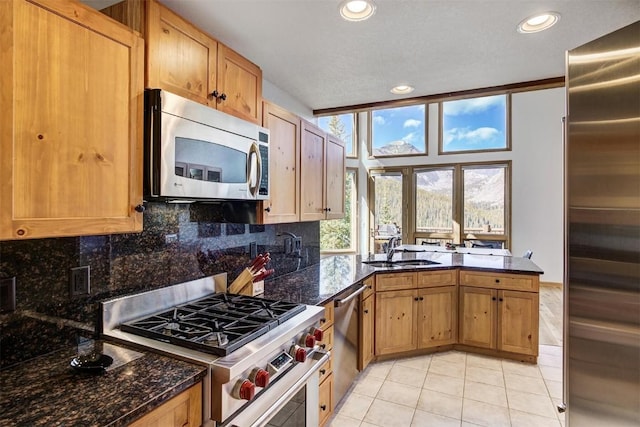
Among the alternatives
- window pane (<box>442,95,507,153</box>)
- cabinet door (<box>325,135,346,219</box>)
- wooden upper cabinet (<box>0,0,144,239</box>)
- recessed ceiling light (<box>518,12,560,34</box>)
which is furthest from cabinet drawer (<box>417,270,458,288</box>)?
window pane (<box>442,95,507,153</box>)

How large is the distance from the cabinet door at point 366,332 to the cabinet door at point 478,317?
3.17ft

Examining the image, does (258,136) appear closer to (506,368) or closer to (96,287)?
(96,287)

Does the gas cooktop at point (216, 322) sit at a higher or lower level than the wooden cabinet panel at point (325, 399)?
higher

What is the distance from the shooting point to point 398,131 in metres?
7.30

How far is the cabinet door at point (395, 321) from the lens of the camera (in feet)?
9.98

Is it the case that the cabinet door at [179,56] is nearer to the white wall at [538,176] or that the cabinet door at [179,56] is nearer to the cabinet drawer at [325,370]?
the cabinet drawer at [325,370]

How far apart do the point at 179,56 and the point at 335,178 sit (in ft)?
5.94

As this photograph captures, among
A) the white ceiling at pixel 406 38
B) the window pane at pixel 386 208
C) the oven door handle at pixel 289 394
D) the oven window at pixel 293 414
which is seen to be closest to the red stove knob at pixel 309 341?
the oven door handle at pixel 289 394

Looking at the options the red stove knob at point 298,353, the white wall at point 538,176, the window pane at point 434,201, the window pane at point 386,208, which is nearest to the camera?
→ the red stove knob at point 298,353

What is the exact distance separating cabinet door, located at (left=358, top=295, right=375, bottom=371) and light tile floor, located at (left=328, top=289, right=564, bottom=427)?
0.48 ft

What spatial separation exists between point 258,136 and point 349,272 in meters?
1.50

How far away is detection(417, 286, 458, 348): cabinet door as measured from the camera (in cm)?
320

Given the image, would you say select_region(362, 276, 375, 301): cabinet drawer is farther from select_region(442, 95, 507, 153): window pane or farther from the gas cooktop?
select_region(442, 95, 507, 153): window pane

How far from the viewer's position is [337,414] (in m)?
2.31
